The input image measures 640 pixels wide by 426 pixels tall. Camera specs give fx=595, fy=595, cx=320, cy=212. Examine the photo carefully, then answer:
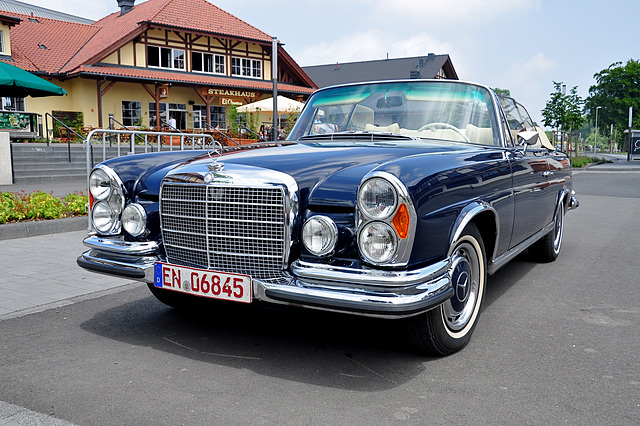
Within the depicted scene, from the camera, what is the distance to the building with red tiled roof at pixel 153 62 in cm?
2895

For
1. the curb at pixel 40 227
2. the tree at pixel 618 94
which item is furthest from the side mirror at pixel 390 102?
the tree at pixel 618 94

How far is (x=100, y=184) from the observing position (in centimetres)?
389

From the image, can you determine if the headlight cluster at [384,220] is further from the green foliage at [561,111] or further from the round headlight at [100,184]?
the green foliage at [561,111]

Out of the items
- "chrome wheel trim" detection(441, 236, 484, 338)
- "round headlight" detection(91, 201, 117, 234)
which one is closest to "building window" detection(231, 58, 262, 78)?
"round headlight" detection(91, 201, 117, 234)

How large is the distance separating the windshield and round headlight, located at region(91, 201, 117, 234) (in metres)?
1.56

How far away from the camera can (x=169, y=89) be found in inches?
1268

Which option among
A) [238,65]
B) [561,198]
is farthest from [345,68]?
[561,198]

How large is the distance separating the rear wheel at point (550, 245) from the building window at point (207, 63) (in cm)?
2954

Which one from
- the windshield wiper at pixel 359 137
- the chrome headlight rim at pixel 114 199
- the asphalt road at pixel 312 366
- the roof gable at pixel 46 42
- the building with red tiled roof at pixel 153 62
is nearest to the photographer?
the asphalt road at pixel 312 366

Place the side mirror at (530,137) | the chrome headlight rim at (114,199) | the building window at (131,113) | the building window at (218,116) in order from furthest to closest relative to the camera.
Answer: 1. the building window at (218,116)
2. the building window at (131,113)
3. the side mirror at (530,137)
4. the chrome headlight rim at (114,199)

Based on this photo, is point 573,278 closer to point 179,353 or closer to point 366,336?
point 366,336

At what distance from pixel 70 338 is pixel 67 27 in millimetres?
34257

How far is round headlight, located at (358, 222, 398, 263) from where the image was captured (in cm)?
287

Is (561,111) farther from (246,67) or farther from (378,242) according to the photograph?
(378,242)
